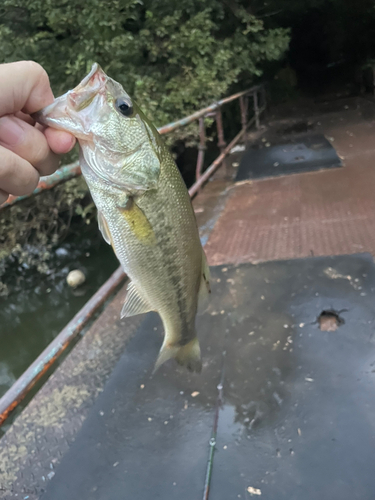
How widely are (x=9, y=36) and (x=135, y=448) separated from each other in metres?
6.61

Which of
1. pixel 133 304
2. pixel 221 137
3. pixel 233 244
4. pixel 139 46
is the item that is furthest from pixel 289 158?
pixel 133 304

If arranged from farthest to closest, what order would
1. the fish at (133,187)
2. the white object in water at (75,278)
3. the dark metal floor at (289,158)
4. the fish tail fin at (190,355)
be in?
the white object in water at (75,278)
the dark metal floor at (289,158)
the fish tail fin at (190,355)
the fish at (133,187)

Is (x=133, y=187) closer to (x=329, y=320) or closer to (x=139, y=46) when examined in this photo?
(x=329, y=320)

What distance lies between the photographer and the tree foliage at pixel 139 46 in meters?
5.81

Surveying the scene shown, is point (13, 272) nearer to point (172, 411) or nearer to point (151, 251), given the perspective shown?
point (172, 411)

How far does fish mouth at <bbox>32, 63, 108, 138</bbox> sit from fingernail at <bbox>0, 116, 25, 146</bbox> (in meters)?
0.08

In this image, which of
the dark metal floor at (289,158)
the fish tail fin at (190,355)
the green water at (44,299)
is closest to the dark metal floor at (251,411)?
the fish tail fin at (190,355)

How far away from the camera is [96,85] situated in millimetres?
1056

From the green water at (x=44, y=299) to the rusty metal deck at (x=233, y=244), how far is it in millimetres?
3025

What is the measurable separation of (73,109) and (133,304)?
695 mm

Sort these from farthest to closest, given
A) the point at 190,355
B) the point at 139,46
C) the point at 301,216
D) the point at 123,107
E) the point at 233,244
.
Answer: the point at 139,46 → the point at 301,216 → the point at 233,244 → the point at 190,355 → the point at 123,107

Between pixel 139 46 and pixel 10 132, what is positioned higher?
pixel 139 46

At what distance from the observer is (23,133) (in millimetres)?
936

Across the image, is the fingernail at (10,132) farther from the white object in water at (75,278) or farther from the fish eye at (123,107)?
the white object in water at (75,278)
